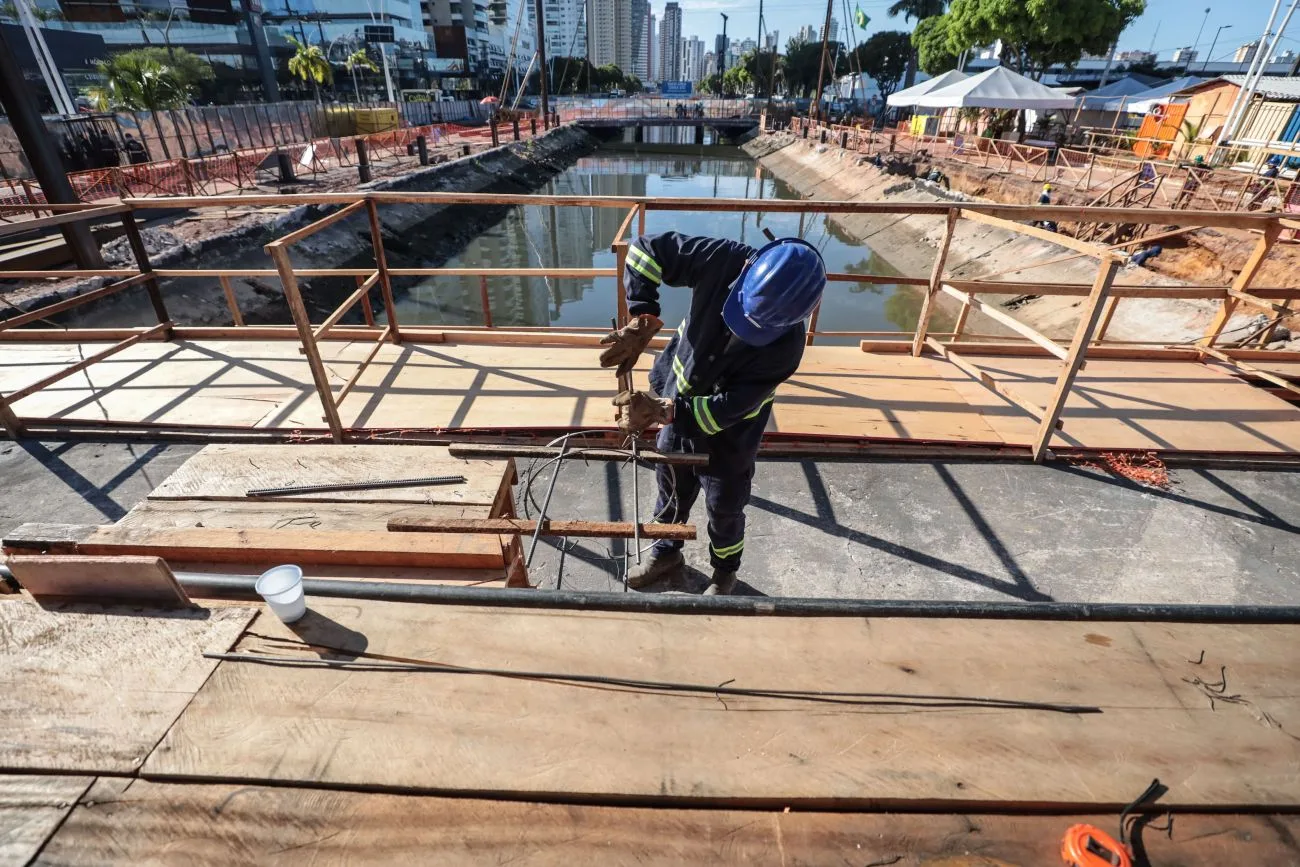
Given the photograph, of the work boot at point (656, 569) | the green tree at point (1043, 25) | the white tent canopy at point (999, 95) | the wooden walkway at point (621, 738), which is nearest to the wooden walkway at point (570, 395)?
the work boot at point (656, 569)

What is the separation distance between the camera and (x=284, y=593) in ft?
4.86

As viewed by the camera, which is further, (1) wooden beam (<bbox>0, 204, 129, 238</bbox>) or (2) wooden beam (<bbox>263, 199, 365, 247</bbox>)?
(1) wooden beam (<bbox>0, 204, 129, 238</bbox>)

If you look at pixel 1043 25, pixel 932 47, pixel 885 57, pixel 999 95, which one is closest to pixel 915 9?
pixel 885 57

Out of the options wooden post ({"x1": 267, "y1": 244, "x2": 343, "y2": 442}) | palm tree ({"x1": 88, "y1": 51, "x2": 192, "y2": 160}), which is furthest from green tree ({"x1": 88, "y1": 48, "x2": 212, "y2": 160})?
wooden post ({"x1": 267, "y1": 244, "x2": 343, "y2": 442})

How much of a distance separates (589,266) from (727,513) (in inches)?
740

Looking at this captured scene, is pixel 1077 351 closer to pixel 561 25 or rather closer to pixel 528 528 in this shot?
pixel 528 528

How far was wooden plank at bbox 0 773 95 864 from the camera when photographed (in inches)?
41.8

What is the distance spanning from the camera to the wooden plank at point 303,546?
81.9 inches

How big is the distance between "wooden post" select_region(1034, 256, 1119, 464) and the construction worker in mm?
2305

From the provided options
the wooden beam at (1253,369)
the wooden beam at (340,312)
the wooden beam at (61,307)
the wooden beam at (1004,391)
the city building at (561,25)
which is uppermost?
the city building at (561,25)

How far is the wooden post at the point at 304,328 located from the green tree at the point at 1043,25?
32.3 m

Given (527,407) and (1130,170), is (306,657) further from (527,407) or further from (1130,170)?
(1130,170)

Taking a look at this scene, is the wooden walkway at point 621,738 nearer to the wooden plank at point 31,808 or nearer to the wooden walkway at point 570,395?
the wooden plank at point 31,808

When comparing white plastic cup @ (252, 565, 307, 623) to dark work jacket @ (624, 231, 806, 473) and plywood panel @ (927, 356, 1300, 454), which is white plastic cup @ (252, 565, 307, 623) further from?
plywood panel @ (927, 356, 1300, 454)
